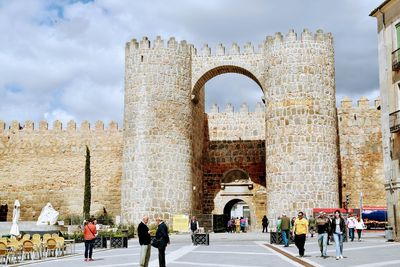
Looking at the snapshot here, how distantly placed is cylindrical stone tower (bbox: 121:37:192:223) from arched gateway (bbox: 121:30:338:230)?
5cm

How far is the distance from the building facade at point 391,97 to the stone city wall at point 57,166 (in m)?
17.8

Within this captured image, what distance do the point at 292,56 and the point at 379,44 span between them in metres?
7.41

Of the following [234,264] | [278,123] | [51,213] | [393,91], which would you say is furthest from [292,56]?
[234,264]

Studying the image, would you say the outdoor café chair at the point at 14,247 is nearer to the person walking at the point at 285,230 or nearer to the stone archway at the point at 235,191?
the person walking at the point at 285,230

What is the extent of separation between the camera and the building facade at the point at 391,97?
66.4ft

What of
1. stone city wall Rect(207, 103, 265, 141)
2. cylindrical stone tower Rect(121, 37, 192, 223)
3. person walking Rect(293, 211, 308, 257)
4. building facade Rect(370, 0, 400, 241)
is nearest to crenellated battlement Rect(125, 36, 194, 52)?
cylindrical stone tower Rect(121, 37, 192, 223)

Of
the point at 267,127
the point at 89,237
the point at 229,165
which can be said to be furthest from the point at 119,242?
the point at 229,165

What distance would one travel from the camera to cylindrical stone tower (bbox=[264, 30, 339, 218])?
27828mm

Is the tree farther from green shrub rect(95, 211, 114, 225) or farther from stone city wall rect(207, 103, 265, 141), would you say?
stone city wall rect(207, 103, 265, 141)

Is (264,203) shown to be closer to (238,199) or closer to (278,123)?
(238,199)

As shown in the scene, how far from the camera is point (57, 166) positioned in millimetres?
35688

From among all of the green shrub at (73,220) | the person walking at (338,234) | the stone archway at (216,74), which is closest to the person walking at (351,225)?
the person walking at (338,234)

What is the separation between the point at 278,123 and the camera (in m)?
28.5

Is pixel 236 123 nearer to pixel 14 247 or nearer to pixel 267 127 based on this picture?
pixel 267 127
